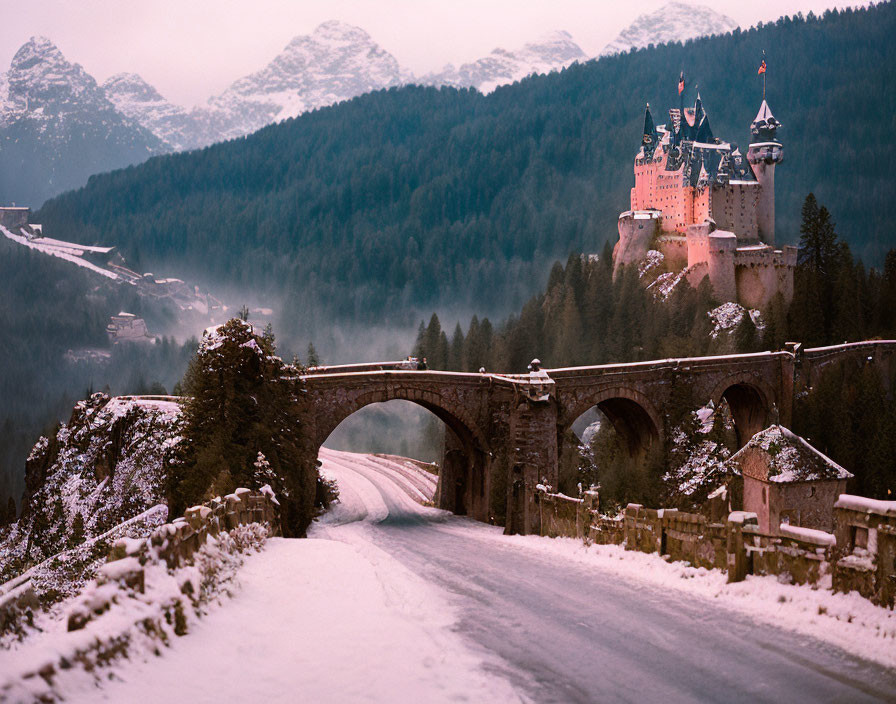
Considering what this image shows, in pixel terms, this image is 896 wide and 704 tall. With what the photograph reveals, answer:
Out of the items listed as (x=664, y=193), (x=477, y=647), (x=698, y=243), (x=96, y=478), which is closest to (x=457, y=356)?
(x=698, y=243)

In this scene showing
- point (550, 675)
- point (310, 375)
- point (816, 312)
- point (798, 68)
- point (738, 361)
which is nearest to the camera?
point (550, 675)

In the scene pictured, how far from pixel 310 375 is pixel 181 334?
456 feet

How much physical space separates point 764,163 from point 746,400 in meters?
38.2

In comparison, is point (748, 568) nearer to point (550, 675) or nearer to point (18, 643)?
point (550, 675)

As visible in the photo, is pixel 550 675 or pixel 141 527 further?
pixel 141 527

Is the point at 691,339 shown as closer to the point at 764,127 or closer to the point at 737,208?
the point at 737,208

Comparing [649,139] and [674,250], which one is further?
[649,139]

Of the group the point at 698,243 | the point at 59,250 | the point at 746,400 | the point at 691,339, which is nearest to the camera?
the point at 746,400

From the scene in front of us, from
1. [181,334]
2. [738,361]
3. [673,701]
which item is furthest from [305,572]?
[181,334]

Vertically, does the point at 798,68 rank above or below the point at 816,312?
above

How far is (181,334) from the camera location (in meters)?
170

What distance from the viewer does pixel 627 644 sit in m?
10.9

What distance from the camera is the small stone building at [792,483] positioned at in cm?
3030

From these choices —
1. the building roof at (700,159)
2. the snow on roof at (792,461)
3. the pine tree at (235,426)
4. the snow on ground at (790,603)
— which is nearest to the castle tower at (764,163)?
the building roof at (700,159)
